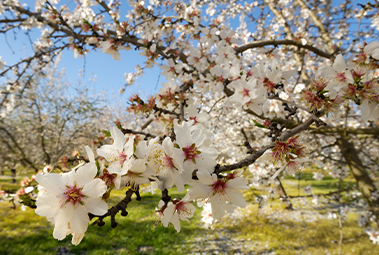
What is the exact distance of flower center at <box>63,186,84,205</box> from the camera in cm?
62

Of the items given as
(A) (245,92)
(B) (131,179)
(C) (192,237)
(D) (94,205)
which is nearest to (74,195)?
(D) (94,205)

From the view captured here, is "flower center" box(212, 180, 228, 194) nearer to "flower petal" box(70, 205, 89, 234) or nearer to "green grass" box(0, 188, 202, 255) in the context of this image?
"flower petal" box(70, 205, 89, 234)

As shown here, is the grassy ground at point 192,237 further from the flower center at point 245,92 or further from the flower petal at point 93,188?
the flower petal at point 93,188

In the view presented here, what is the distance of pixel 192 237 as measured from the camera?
4762 mm

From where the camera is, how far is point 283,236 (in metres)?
4.68

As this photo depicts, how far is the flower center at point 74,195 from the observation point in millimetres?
620

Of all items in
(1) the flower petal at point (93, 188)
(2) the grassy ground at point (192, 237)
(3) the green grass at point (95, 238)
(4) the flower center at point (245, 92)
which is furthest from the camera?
(2) the grassy ground at point (192, 237)

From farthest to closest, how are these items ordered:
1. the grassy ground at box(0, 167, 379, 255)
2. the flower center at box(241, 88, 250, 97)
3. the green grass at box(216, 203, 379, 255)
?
the green grass at box(216, 203, 379, 255)
the grassy ground at box(0, 167, 379, 255)
the flower center at box(241, 88, 250, 97)

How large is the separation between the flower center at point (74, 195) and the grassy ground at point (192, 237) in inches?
135

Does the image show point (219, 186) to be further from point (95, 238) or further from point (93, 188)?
point (95, 238)

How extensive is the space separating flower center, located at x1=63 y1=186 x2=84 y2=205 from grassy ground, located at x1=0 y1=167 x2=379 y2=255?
3440 millimetres

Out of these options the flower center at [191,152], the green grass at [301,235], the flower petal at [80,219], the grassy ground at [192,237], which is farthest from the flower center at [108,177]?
the green grass at [301,235]

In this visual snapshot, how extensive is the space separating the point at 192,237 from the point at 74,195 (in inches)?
193

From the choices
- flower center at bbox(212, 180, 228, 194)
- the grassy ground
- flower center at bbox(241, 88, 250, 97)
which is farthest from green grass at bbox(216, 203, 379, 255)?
flower center at bbox(212, 180, 228, 194)
